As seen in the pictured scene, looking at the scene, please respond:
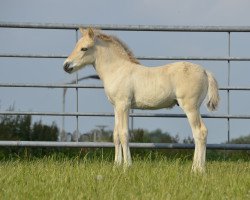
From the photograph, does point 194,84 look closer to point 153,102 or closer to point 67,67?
point 153,102

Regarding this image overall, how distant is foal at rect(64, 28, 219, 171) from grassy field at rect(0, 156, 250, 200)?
71 cm

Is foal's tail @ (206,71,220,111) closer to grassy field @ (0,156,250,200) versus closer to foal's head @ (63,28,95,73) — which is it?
grassy field @ (0,156,250,200)

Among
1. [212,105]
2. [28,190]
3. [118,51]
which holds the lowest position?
[28,190]

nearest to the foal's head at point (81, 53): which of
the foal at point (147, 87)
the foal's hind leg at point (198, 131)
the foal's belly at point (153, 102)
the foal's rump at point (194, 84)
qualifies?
the foal at point (147, 87)

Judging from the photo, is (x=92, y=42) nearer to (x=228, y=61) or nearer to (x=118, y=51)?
(x=118, y=51)

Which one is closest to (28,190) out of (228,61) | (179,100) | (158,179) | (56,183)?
(56,183)

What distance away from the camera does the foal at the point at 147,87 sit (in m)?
6.36

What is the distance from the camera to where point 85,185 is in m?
4.70

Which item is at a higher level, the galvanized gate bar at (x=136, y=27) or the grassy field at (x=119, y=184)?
the galvanized gate bar at (x=136, y=27)

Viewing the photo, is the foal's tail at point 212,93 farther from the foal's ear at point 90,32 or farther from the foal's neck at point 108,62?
the foal's ear at point 90,32

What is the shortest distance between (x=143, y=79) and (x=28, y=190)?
234 centimetres

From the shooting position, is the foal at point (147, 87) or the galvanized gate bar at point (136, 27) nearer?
the foal at point (147, 87)

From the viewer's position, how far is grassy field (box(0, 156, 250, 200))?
435 centimetres

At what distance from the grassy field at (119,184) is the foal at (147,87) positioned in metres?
0.71
